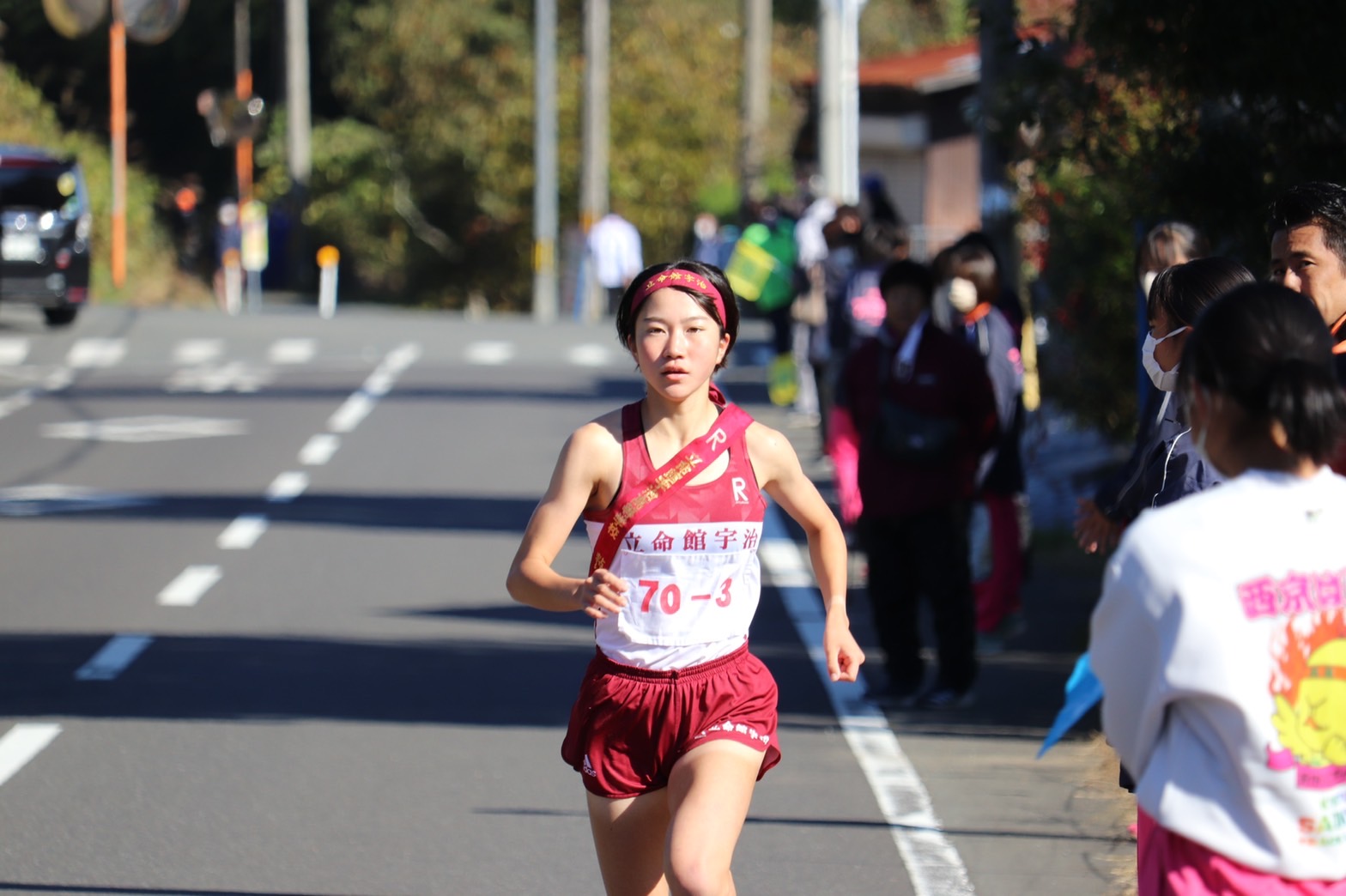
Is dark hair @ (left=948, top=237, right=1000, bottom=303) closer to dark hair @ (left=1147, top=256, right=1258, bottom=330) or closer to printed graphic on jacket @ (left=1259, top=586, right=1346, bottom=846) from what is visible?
dark hair @ (left=1147, top=256, right=1258, bottom=330)

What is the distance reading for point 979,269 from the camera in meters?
9.14

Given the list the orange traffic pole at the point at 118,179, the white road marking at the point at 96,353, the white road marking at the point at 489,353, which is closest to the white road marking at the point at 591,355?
the white road marking at the point at 489,353

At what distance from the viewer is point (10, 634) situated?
374 inches

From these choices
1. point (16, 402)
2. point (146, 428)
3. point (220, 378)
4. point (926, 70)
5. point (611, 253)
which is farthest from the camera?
point (926, 70)

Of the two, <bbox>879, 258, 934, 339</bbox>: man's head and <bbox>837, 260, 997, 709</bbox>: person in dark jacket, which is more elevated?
<bbox>879, 258, 934, 339</bbox>: man's head

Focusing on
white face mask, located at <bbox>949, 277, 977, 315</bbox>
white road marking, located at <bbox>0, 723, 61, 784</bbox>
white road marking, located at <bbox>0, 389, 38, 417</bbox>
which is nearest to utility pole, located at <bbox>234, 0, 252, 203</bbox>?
white road marking, located at <bbox>0, 389, 38, 417</bbox>

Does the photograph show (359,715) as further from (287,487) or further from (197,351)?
(197,351)

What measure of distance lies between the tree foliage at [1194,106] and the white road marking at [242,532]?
216 inches

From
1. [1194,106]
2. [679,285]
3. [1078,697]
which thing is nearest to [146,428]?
[1194,106]

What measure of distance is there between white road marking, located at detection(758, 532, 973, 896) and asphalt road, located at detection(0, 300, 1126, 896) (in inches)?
0.7

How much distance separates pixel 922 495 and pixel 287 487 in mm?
7790

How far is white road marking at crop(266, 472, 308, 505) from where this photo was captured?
47.2 ft

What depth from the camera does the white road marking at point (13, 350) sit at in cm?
2488

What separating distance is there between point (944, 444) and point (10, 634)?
436 centimetres
